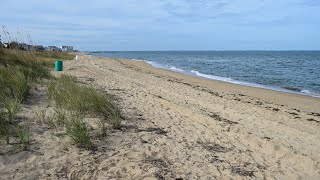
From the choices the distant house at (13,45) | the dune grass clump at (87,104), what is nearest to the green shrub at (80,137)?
the dune grass clump at (87,104)

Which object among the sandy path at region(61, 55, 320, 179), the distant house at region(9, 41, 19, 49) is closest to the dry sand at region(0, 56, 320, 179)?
the sandy path at region(61, 55, 320, 179)

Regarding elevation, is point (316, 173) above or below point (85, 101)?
below

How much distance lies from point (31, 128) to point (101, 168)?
5.43 ft

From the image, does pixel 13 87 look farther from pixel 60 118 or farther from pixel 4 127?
pixel 4 127

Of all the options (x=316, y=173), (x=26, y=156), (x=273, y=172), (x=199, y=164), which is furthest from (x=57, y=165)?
(x=316, y=173)

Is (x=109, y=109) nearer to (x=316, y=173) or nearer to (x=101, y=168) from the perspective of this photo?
(x=101, y=168)

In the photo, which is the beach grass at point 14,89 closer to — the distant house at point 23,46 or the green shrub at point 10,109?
the green shrub at point 10,109

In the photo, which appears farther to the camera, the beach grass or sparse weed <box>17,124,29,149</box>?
the beach grass

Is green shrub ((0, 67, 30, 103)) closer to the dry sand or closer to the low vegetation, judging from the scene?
the low vegetation

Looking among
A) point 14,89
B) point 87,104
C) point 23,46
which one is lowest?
point 87,104

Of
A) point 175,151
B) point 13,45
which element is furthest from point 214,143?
point 13,45

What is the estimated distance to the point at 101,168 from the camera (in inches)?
163

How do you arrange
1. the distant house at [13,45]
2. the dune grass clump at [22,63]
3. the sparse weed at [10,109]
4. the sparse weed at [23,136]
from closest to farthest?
the sparse weed at [23,136] → the sparse weed at [10,109] → the dune grass clump at [22,63] → the distant house at [13,45]

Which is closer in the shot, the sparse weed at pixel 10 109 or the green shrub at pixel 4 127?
the green shrub at pixel 4 127
